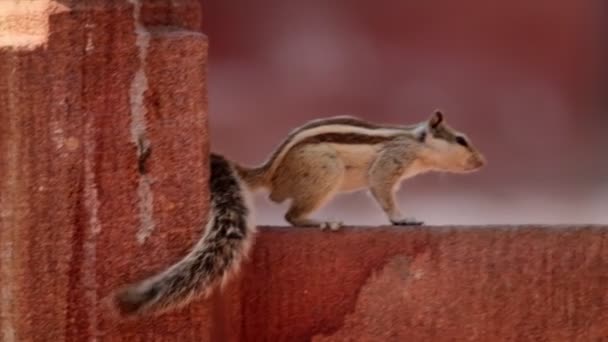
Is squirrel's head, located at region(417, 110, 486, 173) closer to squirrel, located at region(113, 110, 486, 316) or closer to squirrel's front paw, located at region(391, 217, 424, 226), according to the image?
squirrel, located at region(113, 110, 486, 316)

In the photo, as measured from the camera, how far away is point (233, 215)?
7.97ft

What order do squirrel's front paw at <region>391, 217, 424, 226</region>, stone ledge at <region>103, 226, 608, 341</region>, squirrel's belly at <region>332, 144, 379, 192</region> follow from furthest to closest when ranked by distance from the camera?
squirrel's belly at <region>332, 144, 379, 192</region> < squirrel's front paw at <region>391, 217, 424, 226</region> < stone ledge at <region>103, 226, 608, 341</region>

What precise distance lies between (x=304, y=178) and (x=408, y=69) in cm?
141

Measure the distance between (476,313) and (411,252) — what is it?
19 cm

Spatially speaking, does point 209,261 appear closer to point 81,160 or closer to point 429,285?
point 81,160

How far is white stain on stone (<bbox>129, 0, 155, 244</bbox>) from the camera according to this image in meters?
2.34

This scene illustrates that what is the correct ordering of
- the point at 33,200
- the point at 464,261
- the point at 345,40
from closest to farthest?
the point at 33,200, the point at 464,261, the point at 345,40

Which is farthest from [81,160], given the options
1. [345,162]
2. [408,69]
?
[408,69]

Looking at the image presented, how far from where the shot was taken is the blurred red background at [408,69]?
406 centimetres

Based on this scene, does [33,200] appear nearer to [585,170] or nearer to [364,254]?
[364,254]

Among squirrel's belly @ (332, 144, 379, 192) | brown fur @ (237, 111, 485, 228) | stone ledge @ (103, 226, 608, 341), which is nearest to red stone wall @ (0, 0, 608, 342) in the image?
stone ledge @ (103, 226, 608, 341)

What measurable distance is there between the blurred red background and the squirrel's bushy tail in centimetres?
157

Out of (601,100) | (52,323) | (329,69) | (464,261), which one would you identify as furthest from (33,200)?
(601,100)

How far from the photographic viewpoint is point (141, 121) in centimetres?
234
